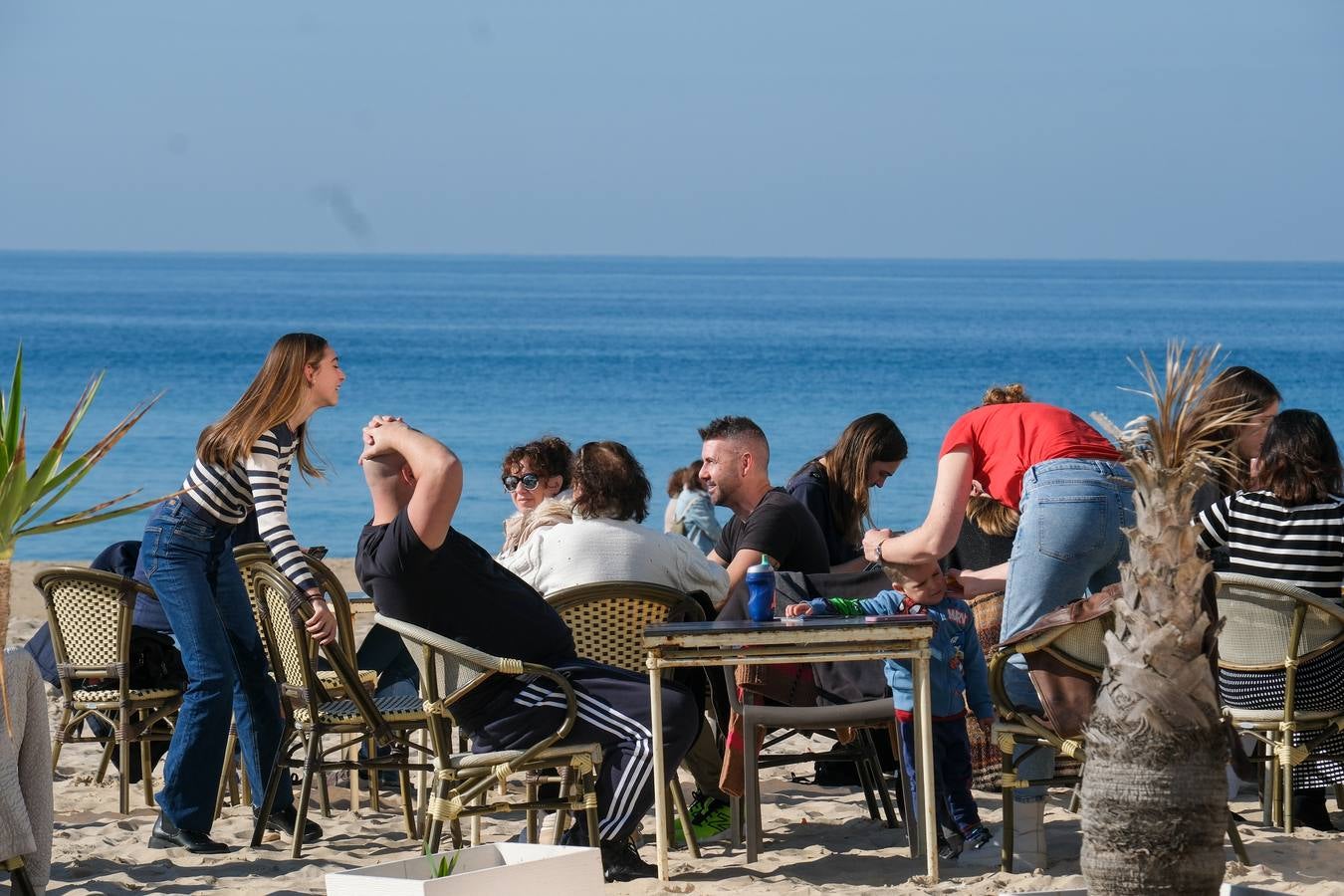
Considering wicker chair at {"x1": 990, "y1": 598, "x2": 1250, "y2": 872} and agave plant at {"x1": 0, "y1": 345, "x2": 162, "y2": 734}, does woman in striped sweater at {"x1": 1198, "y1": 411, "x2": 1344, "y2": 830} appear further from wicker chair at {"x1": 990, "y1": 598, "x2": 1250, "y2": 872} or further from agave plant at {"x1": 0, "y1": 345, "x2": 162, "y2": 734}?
agave plant at {"x1": 0, "y1": 345, "x2": 162, "y2": 734}

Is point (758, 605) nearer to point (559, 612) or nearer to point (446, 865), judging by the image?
point (559, 612)

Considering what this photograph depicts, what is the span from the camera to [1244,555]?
16.9 ft

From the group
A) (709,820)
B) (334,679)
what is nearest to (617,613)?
(709,820)

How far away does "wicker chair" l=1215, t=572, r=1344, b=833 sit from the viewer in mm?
4793

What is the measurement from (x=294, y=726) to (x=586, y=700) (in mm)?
1214

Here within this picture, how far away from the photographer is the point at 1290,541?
5066mm

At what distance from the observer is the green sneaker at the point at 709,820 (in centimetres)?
531

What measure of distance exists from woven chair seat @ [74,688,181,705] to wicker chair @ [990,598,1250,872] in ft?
9.79

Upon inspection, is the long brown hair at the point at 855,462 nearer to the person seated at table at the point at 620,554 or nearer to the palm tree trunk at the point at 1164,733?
the person seated at table at the point at 620,554

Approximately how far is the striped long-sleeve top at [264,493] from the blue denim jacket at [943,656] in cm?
159

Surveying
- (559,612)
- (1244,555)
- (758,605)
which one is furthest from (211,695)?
(1244,555)

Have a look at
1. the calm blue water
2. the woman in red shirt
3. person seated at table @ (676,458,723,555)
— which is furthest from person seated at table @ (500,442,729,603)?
person seated at table @ (676,458,723,555)

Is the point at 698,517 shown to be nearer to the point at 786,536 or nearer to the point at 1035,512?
the point at 786,536

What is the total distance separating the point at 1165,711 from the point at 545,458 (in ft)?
12.1
